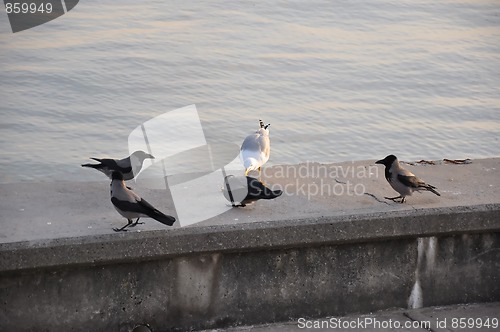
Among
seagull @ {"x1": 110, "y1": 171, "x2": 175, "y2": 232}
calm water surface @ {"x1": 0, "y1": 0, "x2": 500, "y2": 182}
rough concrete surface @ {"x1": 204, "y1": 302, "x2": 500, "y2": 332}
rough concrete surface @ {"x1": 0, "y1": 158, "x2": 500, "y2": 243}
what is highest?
seagull @ {"x1": 110, "y1": 171, "x2": 175, "y2": 232}

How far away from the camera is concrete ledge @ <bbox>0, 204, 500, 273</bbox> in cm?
443

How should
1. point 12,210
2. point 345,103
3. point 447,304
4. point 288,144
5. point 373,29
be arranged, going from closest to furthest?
point 12,210, point 447,304, point 288,144, point 345,103, point 373,29

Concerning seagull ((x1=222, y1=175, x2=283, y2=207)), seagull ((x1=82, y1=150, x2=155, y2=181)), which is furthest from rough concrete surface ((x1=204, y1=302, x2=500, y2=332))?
seagull ((x1=82, y1=150, x2=155, y2=181))

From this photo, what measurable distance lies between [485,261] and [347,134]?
733cm

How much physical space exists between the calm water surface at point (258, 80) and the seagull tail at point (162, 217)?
6097mm

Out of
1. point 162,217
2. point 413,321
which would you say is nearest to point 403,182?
point 413,321

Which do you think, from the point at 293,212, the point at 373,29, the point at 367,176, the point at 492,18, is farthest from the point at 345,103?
the point at 293,212

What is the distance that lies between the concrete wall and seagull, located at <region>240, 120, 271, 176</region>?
4.41ft

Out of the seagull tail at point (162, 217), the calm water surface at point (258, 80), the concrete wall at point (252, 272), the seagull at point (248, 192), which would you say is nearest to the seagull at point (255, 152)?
the seagull at point (248, 192)

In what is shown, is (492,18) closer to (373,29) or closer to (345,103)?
(373,29)

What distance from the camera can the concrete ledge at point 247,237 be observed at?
4.43m

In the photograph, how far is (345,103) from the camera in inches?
532

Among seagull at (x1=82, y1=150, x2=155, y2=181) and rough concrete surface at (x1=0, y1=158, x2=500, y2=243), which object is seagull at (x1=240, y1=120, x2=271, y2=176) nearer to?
rough concrete surface at (x1=0, y1=158, x2=500, y2=243)

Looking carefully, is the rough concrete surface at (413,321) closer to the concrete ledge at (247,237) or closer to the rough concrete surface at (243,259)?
the rough concrete surface at (243,259)
